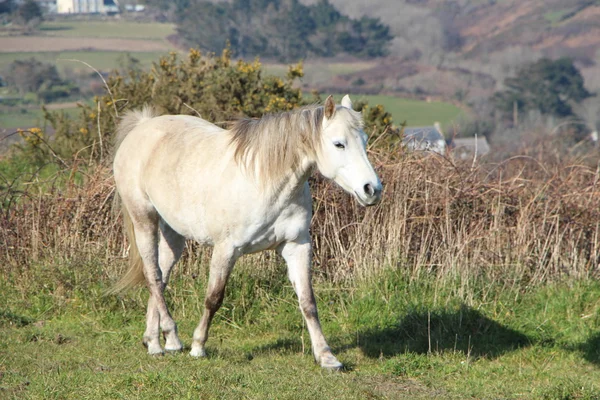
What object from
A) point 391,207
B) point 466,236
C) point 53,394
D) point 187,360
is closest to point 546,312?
point 466,236

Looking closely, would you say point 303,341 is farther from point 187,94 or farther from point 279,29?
point 279,29

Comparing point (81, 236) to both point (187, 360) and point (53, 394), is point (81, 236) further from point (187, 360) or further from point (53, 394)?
point (53, 394)

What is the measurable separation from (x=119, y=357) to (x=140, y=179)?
146 cm

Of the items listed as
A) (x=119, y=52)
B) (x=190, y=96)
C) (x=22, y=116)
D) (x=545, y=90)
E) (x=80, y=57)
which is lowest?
(x=22, y=116)

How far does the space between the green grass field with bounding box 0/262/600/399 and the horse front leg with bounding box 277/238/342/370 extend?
132 millimetres

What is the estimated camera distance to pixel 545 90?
74.1 metres

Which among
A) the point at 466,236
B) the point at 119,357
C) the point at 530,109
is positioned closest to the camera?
the point at 119,357

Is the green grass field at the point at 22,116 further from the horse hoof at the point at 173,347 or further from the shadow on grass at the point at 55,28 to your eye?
the horse hoof at the point at 173,347

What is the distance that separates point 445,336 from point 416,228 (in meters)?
1.59

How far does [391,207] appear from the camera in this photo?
812 centimetres

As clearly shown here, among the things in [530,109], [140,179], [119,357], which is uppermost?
[140,179]

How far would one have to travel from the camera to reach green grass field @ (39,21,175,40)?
82.9m

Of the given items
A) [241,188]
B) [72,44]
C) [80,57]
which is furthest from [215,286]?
[72,44]

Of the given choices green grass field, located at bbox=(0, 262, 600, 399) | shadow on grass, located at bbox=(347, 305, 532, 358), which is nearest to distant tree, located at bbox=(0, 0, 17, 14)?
green grass field, located at bbox=(0, 262, 600, 399)
